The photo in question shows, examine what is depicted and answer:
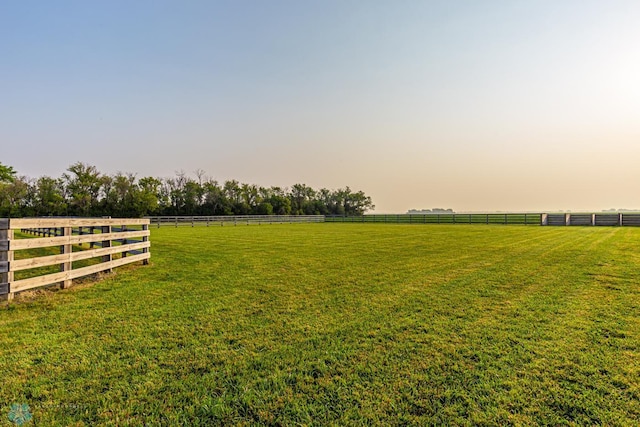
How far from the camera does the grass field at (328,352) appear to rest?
2369mm

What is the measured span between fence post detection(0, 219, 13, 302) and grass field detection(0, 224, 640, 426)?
0.25m

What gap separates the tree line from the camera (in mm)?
59719

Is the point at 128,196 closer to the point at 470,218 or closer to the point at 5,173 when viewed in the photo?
the point at 5,173

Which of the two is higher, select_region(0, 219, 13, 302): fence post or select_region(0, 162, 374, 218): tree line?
select_region(0, 162, 374, 218): tree line

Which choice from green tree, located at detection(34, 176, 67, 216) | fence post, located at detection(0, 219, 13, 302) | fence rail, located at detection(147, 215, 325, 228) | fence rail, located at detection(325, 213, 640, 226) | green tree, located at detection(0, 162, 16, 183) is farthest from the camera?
green tree, located at detection(34, 176, 67, 216)

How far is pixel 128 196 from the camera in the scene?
62.0m

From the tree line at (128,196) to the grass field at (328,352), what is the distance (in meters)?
63.0

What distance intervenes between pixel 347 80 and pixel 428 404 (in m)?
21.5

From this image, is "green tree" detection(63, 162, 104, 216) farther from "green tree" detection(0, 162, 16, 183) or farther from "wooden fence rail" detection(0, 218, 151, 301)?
"wooden fence rail" detection(0, 218, 151, 301)

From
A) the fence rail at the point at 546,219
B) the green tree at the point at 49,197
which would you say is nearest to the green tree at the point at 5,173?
the green tree at the point at 49,197

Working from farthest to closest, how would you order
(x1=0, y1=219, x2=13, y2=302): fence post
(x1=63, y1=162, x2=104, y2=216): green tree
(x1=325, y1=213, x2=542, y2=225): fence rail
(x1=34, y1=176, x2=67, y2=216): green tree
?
(x1=63, y1=162, x2=104, y2=216): green tree, (x1=34, y1=176, x2=67, y2=216): green tree, (x1=325, y1=213, x2=542, y2=225): fence rail, (x1=0, y1=219, x2=13, y2=302): fence post

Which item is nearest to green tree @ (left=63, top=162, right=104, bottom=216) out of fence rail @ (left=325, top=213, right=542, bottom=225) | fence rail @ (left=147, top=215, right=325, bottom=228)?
fence rail @ (left=147, top=215, right=325, bottom=228)

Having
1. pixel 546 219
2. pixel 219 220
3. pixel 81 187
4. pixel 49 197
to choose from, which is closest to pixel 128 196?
pixel 81 187

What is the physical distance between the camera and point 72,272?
6246 millimetres
